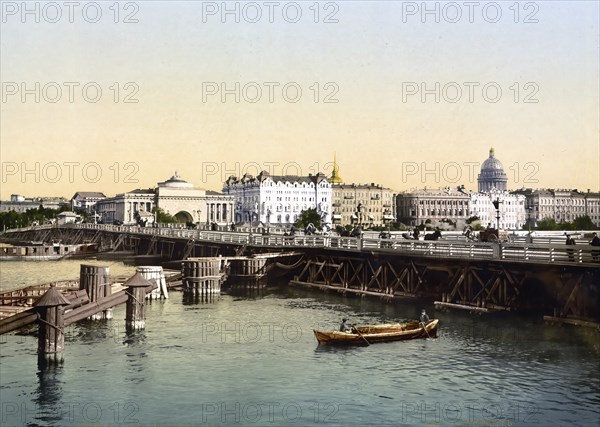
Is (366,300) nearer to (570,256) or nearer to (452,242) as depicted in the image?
(452,242)

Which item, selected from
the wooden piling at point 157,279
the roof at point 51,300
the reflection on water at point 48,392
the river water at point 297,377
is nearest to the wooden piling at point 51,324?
the roof at point 51,300

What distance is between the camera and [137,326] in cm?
3322

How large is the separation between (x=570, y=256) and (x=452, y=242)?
9470 mm

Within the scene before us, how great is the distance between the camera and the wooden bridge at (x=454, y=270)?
109ft

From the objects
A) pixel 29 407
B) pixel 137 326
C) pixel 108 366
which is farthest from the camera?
pixel 137 326

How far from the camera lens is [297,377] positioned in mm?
24953

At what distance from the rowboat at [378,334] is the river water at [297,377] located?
49 cm

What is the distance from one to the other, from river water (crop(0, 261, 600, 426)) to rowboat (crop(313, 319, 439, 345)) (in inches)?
19.2

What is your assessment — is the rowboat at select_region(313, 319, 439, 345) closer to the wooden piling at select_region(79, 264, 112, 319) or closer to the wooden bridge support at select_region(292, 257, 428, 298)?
the wooden piling at select_region(79, 264, 112, 319)

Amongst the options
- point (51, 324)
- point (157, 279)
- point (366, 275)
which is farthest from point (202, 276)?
point (51, 324)

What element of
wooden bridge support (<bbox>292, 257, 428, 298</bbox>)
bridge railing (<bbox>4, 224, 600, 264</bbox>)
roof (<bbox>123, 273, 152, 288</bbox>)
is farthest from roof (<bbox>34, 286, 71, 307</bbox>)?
wooden bridge support (<bbox>292, 257, 428, 298</bbox>)

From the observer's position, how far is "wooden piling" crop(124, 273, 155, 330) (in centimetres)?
3206

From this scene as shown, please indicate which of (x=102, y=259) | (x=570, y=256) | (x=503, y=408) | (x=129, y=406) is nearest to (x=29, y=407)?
(x=129, y=406)

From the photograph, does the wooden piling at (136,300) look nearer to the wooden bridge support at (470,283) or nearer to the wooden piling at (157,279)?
the wooden piling at (157,279)
